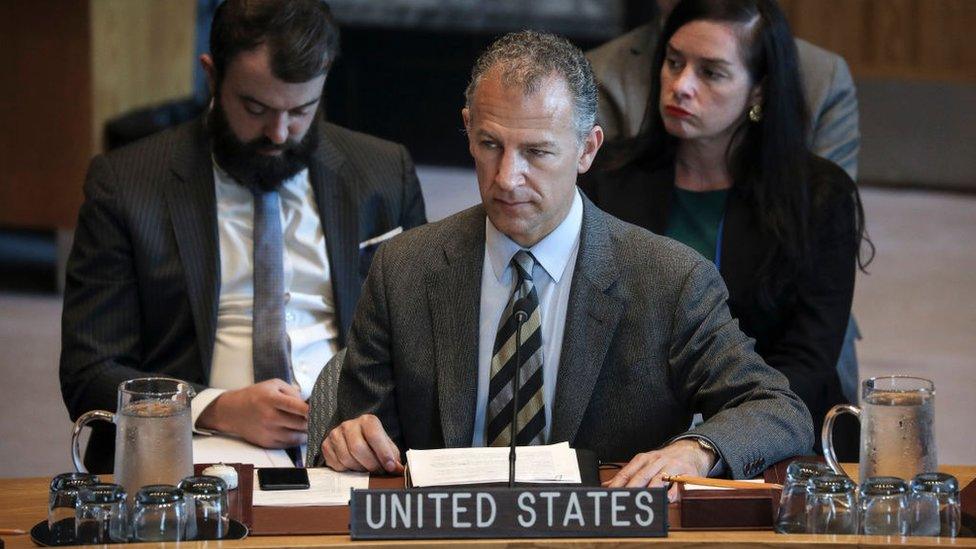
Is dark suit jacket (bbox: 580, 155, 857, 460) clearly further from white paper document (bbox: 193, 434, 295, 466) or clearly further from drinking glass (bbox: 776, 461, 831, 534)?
drinking glass (bbox: 776, 461, 831, 534)

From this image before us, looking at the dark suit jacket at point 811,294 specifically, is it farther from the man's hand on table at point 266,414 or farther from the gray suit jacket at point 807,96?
the man's hand on table at point 266,414

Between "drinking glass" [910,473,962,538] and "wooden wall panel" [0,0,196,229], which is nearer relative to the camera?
"drinking glass" [910,473,962,538]

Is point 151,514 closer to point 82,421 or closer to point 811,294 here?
point 82,421

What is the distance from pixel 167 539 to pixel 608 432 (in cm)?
85

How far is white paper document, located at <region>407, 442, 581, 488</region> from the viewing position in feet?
7.42

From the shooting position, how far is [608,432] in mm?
2664

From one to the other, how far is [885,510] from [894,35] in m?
7.09

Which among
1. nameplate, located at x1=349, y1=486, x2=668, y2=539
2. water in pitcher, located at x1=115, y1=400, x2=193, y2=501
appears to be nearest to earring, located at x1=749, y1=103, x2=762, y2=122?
nameplate, located at x1=349, y1=486, x2=668, y2=539

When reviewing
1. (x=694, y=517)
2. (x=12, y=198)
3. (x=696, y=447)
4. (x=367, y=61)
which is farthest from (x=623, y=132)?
(x=367, y=61)

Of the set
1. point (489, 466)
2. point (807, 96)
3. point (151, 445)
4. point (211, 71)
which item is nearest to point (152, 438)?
point (151, 445)

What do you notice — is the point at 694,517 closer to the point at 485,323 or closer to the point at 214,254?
the point at 485,323

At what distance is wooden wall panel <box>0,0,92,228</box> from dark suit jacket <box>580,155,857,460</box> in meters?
3.83

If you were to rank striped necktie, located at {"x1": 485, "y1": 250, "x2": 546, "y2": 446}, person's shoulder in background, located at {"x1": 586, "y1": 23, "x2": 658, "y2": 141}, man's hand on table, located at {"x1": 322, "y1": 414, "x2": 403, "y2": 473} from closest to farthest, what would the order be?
man's hand on table, located at {"x1": 322, "y1": 414, "x2": 403, "y2": 473} < striped necktie, located at {"x1": 485, "y1": 250, "x2": 546, "y2": 446} < person's shoulder in background, located at {"x1": 586, "y1": 23, "x2": 658, "y2": 141}

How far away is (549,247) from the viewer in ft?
8.74
